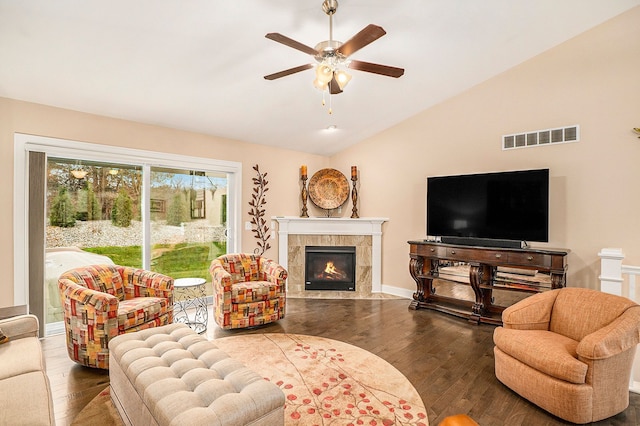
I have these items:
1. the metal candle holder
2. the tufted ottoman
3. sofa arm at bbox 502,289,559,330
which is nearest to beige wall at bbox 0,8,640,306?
the metal candle holder

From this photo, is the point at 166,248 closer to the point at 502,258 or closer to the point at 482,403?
the point at 482,403

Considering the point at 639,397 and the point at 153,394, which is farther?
the point at 639,397

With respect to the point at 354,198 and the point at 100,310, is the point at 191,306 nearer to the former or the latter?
the point at 100,310

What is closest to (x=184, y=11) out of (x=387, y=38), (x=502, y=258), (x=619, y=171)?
(x=387, y=38)

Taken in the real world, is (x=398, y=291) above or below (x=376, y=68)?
below

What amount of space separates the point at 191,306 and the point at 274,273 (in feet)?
4.85

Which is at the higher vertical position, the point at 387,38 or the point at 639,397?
the point at 387,38

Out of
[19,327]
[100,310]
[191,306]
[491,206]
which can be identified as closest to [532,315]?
[491,206]

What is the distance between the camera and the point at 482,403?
7.82ft

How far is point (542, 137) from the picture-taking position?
3.99 metres

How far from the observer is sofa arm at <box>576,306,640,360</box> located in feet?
6.96

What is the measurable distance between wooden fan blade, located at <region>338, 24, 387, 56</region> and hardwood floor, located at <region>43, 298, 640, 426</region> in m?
2.57

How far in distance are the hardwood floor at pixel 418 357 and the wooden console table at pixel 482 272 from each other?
0.22 meters

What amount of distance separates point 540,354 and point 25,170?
4.97m
